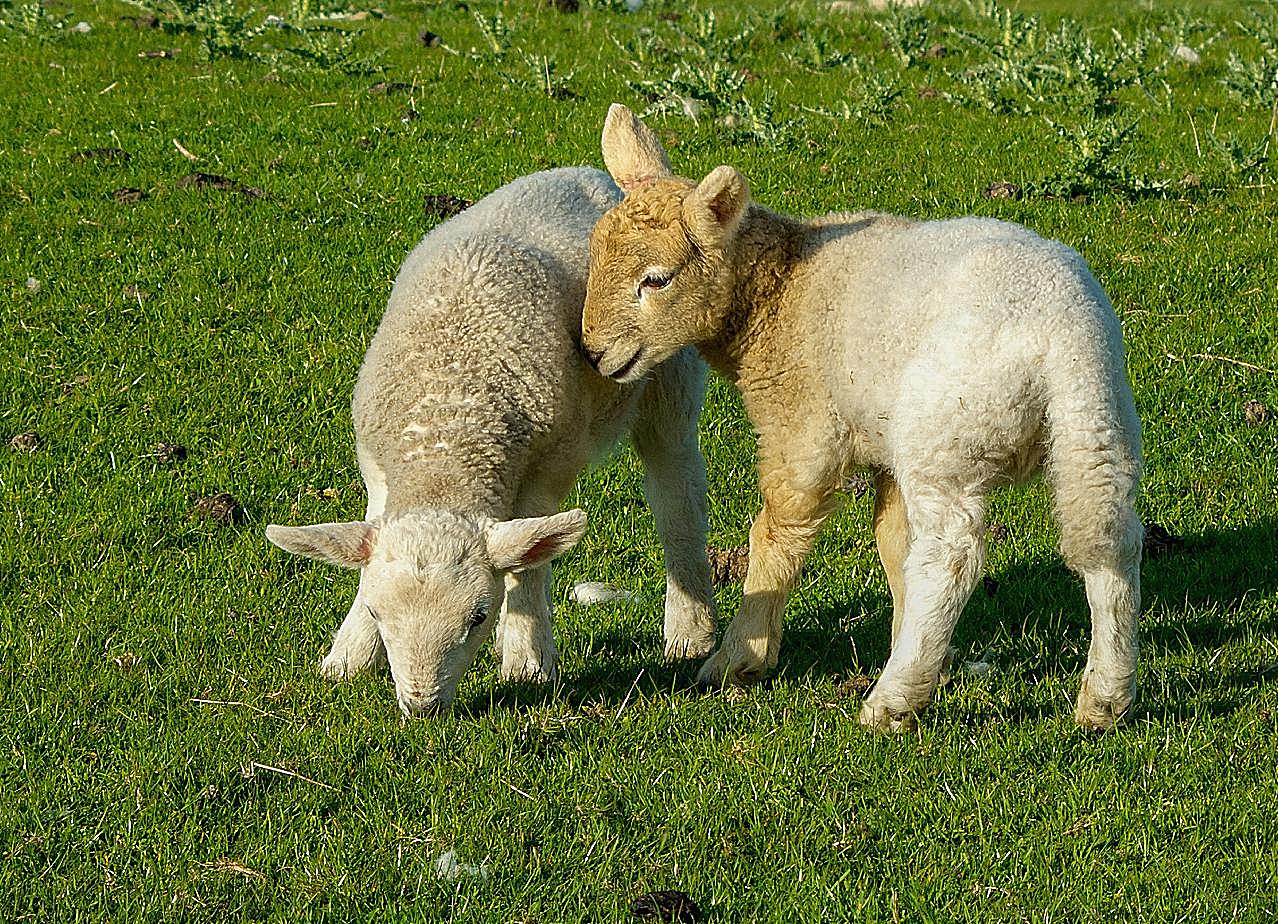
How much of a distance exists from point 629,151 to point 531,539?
170cm

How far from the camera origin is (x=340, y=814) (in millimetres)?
5090

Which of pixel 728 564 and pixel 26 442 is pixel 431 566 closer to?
pixel 728 564

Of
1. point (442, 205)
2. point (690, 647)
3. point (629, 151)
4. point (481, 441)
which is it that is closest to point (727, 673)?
point (690, 647)

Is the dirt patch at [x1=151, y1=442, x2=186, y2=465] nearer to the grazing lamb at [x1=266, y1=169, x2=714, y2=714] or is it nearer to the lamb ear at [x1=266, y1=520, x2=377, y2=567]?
the grazing lamb at [x1=266, y1=169, x2=714, y2=714]

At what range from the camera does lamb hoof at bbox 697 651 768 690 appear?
5969 mm

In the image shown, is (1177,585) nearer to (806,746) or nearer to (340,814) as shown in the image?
(806,746)

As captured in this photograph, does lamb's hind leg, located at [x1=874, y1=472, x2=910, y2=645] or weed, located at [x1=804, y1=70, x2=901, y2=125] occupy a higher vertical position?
lamb's hind leg, located at [x1=874, y1=472, x2=910, y2=645]

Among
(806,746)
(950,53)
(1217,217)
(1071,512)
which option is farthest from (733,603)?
(950,53)

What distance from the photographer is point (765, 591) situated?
5.92m

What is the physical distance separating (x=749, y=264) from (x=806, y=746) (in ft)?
5.43

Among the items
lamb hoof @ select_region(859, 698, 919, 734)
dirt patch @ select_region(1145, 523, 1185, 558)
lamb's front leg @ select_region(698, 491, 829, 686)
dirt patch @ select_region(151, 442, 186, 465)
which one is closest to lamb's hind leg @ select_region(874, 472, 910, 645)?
lamb's front leg @ select_region(698, 491, 829, 686)

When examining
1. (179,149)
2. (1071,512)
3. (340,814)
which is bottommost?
(179,149)

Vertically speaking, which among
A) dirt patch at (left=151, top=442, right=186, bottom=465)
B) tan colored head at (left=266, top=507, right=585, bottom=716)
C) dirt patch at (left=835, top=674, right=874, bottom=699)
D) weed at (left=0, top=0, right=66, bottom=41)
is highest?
tan colored head at (left=266, top=507, right=585, bottom=716)

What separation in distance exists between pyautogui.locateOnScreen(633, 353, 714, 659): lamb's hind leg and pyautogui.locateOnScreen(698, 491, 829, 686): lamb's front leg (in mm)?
534
